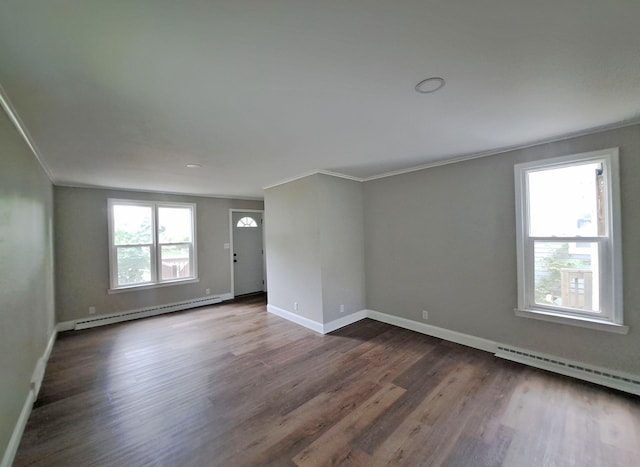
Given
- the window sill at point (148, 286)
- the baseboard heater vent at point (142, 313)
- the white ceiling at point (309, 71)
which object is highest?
the white ceiling at point (309, 71)

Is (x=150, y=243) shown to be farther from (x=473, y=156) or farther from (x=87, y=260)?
(x=473, y=156)

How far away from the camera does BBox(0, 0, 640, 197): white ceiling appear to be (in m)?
1.08

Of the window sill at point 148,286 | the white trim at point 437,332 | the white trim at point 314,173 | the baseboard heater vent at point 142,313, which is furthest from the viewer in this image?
the window sill at point 148,286

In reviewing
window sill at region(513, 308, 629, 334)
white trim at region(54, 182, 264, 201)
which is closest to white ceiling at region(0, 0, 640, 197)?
window sill at region(513, 308, 629, 334)

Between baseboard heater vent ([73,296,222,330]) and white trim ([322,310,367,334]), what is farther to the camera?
baseboard heater vent ([73,296,222,330])

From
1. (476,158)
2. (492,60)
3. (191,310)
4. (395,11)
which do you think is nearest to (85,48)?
(395,11)

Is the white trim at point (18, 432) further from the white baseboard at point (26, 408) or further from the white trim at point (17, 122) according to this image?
the white trim at point (17, 122)

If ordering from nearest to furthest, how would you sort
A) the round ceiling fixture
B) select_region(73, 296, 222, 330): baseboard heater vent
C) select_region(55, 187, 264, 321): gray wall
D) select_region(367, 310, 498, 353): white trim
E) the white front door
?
1. the round ceiling fixture
2. select_region(367, 310, 498, 353): white trim
3. select_region(55, 187, 264, 321): gray wall
4. select_region(73, 296, 222, 330): baseboard heater vent
5. the white front door

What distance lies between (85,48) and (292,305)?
3865 millimetres

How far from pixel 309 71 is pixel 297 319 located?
12.1 feet

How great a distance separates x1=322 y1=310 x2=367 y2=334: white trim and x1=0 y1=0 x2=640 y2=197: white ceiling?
2.63 meters

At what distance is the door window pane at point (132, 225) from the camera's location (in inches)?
185

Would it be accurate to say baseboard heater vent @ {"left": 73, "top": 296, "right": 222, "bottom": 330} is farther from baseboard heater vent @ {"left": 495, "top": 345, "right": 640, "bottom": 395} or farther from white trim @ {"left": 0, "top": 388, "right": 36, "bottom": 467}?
Result: baseboard heater vent @ {"left": 495, "top": 345, "right": 640, "bottom": 395}

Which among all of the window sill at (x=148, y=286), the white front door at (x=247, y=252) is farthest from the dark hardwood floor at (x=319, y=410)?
the white front door at (x=247, y=252)
